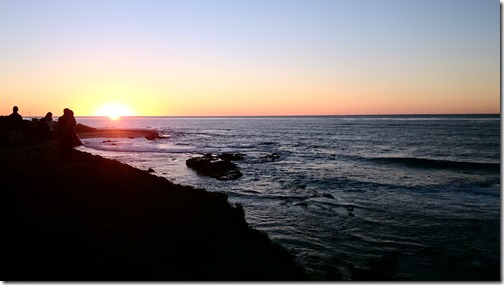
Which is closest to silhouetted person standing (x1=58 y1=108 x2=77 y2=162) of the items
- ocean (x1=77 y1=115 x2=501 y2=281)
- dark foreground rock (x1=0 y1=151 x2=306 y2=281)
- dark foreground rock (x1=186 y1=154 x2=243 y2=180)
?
dark foreground rock (x1=0 y1=151 x2=306 y2=281)

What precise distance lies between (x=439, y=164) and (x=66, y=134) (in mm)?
30824

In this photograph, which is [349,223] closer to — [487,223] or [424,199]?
[487,223]

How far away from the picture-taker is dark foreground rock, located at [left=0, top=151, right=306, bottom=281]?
6242 mm

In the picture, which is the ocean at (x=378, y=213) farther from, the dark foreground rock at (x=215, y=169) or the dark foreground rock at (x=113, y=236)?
the dark foreground rock at (x=113, y=236)

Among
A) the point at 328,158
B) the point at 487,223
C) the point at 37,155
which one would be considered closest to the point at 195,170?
the point at 328,158

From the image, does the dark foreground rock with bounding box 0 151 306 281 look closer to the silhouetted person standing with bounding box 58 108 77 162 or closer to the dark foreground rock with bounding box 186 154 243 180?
the silhouetted person standing with bounding box 58 108 77 162

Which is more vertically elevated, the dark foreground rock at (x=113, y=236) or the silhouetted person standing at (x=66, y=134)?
the silhouetted person standing at (x=66, y=134)

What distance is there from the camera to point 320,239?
12680 mm

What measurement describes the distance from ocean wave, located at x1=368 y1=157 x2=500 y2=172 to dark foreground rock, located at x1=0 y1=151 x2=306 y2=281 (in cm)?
2565

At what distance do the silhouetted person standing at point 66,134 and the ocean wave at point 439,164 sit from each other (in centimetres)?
2844

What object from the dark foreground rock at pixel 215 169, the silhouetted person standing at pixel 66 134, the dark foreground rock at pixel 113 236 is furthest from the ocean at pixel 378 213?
the silhouetted person standing at pixel 66 134

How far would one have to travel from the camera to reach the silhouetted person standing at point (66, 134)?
1241cm

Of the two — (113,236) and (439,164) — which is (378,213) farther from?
(439,164)

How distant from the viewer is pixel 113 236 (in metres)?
7.49
